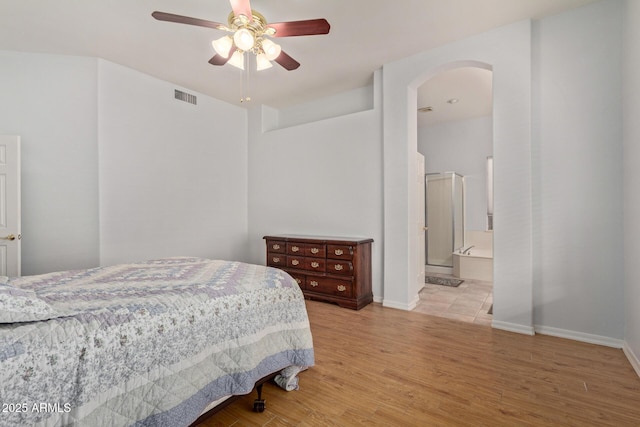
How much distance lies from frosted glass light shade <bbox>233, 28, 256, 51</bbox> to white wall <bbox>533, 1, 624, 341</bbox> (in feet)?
8.77

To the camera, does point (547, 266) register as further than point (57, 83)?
No

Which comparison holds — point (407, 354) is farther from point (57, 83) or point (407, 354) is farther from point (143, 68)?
point (57, 83)

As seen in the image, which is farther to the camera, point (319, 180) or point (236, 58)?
point (319, 180)

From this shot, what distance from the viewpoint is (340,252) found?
12.0 ft

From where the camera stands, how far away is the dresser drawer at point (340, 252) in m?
Answer: 3.61

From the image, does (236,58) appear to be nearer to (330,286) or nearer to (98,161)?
(98,161)

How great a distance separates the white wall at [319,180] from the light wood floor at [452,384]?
1.32 m

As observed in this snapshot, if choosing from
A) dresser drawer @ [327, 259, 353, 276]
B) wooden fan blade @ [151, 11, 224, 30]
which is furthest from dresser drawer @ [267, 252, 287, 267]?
wooden fan blade @ [151, 11, 224, 30]

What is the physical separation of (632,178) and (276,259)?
12.1 feet

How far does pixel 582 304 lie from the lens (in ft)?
8.80

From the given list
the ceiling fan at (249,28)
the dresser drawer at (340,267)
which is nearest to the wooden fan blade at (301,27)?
the ceiling fan at (249,28)

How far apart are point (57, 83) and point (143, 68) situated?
2.96 feet

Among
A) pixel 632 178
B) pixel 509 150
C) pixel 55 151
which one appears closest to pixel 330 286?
pixel 509 150

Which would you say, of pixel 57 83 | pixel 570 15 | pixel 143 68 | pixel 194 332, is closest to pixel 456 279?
pixel 570 15
